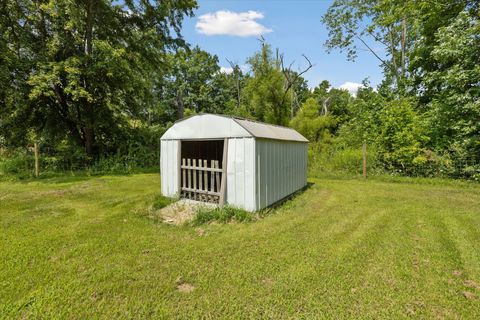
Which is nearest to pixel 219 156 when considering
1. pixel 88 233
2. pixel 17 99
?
pixel 88 233

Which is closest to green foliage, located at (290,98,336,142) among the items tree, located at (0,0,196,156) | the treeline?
the treeline

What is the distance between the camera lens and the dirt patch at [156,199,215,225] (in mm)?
→ 4613

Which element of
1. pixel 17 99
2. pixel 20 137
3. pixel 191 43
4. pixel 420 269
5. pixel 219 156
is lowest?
pixel 420 269

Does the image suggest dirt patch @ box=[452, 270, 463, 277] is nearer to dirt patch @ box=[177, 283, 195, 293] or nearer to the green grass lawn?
the green grass lawn

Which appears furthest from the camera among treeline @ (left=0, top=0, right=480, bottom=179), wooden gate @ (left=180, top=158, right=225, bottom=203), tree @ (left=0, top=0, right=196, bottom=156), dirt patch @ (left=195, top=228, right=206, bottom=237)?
tree @ (left=0, top=0, right=196, bottom=156)

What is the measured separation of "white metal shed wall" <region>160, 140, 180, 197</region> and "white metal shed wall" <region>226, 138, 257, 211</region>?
64.7 inches

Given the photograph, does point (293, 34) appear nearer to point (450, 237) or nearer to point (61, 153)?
point (450, 237)

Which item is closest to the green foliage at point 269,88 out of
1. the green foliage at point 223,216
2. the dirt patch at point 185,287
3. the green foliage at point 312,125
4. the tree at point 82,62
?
the green foliage at point 312,125

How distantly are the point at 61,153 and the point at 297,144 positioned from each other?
10453 millimetres

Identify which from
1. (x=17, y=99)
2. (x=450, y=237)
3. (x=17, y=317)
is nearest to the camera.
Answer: (x=17, y=317)

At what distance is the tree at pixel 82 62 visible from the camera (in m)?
9.08

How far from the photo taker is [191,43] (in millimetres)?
13812

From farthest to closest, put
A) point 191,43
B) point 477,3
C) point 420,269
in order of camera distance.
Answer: point 191,43 → point 477,3 → point 420,269

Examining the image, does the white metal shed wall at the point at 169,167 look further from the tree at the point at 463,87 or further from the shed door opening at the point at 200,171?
the tree at the point at 463,87
